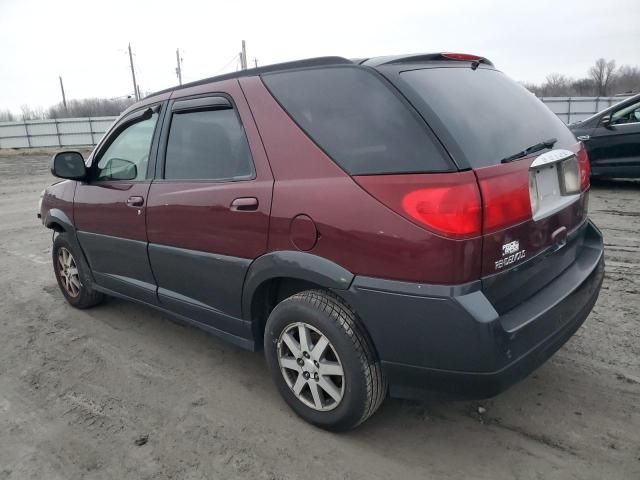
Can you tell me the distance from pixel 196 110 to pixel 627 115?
740 centimetres

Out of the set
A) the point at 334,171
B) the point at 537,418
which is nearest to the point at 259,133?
the point at 334,171

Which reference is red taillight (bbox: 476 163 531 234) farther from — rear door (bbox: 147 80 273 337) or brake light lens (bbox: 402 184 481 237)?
rear door (bbox: 147 80 273 337)

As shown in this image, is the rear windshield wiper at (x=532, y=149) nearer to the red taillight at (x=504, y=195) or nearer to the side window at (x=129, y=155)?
the red taillight at (x=504, y=195)

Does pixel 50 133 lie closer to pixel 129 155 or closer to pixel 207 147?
pixel 129 155

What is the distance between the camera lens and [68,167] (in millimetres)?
3709

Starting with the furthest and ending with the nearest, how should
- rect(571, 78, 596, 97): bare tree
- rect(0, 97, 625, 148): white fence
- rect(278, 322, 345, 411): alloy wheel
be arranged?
rect(571, 78, 596, 97): bare tree → rect(0, 97, 625, 148): white fence → rect(278, 322, 345, 411): alloy wheel

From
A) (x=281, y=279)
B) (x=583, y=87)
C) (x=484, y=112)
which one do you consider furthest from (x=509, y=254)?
(x=583, y=87)

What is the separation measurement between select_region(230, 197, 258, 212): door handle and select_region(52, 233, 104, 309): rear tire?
2113mm

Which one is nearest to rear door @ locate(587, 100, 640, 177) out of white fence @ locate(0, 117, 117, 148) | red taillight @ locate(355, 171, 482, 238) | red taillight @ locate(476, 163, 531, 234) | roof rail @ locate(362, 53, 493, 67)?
roof rail @ locate(362, 53, 493, 67)

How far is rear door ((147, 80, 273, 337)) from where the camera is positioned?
257 cm

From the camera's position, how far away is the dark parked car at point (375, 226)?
196 centimetres

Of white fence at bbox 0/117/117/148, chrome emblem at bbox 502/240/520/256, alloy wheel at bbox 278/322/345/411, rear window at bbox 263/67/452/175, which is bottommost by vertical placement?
alloy wheel at bbox 278/322/345/411

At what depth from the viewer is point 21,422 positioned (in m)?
2.71

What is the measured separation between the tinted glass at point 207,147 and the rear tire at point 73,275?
157 cm
